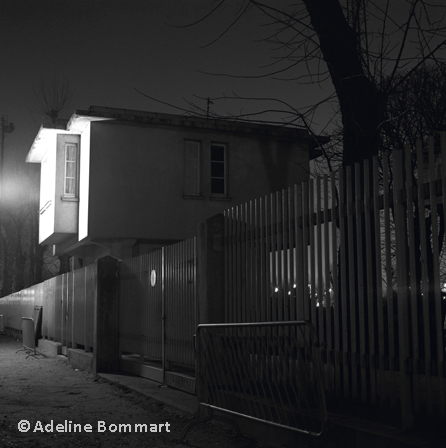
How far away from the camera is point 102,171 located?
21.9 m

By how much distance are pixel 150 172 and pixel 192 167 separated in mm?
1655

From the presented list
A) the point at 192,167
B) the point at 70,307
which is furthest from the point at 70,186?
the point at 70,307

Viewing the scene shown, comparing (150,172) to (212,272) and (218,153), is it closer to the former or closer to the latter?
(218,153)

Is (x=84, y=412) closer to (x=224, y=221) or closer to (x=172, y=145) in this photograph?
(x=224, y=221)

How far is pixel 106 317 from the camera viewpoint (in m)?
13.7

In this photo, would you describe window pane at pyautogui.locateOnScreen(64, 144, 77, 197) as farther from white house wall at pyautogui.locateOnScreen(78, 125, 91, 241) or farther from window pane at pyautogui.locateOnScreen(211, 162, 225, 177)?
window pane at pyautogui.locateOnScreen(211, 162, 225, 177)

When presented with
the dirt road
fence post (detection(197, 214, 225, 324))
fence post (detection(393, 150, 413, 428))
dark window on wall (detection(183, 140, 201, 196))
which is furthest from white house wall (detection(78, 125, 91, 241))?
fence post (detection(393, 150, 413, 428))

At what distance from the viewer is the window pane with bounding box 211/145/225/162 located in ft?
78.0

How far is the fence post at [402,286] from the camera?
5461 millimetres

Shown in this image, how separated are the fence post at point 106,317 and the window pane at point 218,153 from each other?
10542 mm

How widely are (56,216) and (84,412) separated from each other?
15.7 m

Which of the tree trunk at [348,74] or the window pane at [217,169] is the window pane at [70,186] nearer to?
the window pane at [217,169]

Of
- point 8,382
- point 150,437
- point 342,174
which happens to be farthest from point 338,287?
point 8,382

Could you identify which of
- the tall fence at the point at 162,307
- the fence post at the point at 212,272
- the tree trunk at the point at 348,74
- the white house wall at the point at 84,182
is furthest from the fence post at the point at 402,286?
the white house wall at the point at 84,182
